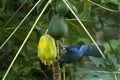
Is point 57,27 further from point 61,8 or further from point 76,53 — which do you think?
point 76,53

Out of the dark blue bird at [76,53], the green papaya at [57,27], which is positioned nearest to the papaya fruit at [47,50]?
the green papaya at [57,27]

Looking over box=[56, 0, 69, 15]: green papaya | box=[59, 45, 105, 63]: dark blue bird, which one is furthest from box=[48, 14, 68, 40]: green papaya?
box=[59, 45, 105, 63]: dark blue bird

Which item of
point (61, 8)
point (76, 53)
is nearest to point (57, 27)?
point (61, 8)

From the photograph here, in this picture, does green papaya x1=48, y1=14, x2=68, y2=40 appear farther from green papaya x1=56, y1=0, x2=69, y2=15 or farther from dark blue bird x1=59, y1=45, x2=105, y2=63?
dark blue bird x1=59, y1=45, x2=105, y2=63

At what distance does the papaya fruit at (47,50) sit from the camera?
1461 mm

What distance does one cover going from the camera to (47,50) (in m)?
1.47

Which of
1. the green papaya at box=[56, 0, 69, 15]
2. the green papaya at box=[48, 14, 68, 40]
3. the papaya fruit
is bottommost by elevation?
the papaya fruit

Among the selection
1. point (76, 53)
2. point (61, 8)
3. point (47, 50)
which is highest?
point (61, 8)

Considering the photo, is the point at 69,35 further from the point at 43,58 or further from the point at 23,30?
the point at 43,58

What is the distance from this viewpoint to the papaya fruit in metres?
1.46

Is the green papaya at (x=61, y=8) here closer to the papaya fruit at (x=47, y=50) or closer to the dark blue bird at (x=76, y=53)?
the papaya fruit at (x=47, y=50)

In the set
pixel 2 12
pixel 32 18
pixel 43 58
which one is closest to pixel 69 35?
pixel 32 18

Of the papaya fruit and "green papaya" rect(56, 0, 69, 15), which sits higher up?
"green papaya" rect(56, 0, 69, 15)

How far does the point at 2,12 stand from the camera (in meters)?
2.02
